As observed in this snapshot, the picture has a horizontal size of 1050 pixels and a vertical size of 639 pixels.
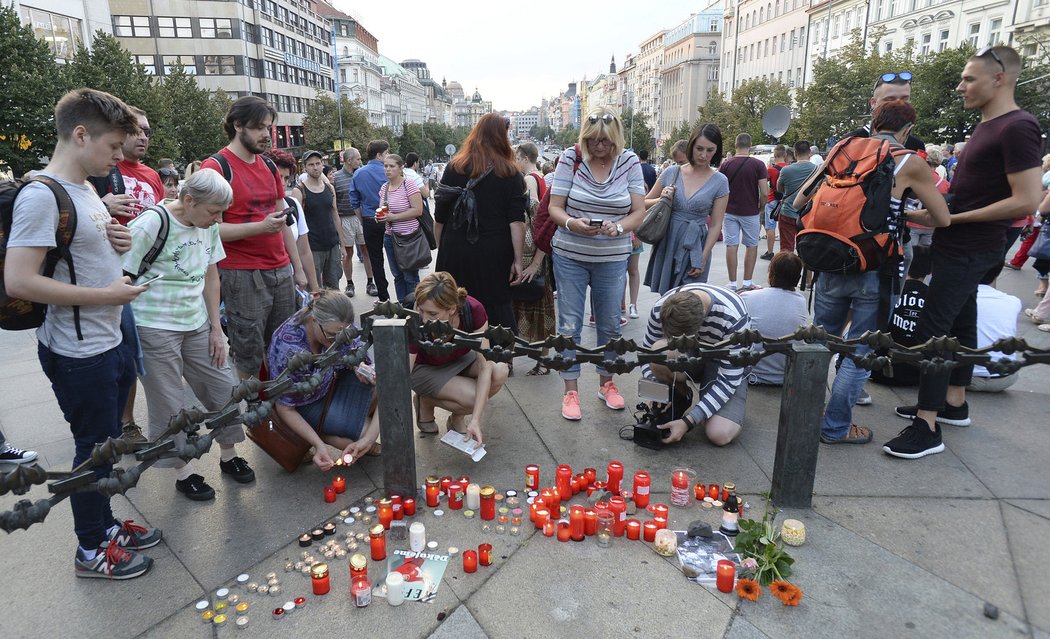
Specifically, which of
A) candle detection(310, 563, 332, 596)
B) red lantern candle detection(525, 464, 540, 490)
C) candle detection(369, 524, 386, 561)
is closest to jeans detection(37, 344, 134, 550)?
candle detection(310, 563, 332, 596)

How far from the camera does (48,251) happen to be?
95.9 inches

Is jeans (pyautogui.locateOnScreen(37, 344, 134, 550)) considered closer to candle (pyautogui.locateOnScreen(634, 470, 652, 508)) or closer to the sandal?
candle (pyautogui.locateOnScreen(634, 470, 652, 508))

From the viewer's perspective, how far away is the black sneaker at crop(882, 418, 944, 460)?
149 inches

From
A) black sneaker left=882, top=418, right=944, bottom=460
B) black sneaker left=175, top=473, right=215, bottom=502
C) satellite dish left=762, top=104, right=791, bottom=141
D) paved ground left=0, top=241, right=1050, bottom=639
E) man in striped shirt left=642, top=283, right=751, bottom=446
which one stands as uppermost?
satellite dish left=762, top=104, right=791, bottom=141

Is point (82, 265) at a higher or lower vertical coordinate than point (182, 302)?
higher

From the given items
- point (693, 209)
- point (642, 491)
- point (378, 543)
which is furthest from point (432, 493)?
point (693, 209)

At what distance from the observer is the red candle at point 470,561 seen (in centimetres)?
276

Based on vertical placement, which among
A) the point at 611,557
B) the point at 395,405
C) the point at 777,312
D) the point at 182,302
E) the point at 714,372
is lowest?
the point at 611,557

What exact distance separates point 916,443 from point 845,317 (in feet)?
2.84

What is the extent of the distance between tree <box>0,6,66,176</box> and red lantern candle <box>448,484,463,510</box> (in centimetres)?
2064

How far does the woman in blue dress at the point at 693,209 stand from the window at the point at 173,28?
200 ft

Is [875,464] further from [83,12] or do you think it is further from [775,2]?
[775,2]

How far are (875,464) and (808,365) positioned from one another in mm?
1264

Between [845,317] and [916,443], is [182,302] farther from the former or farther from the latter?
[916,443]
